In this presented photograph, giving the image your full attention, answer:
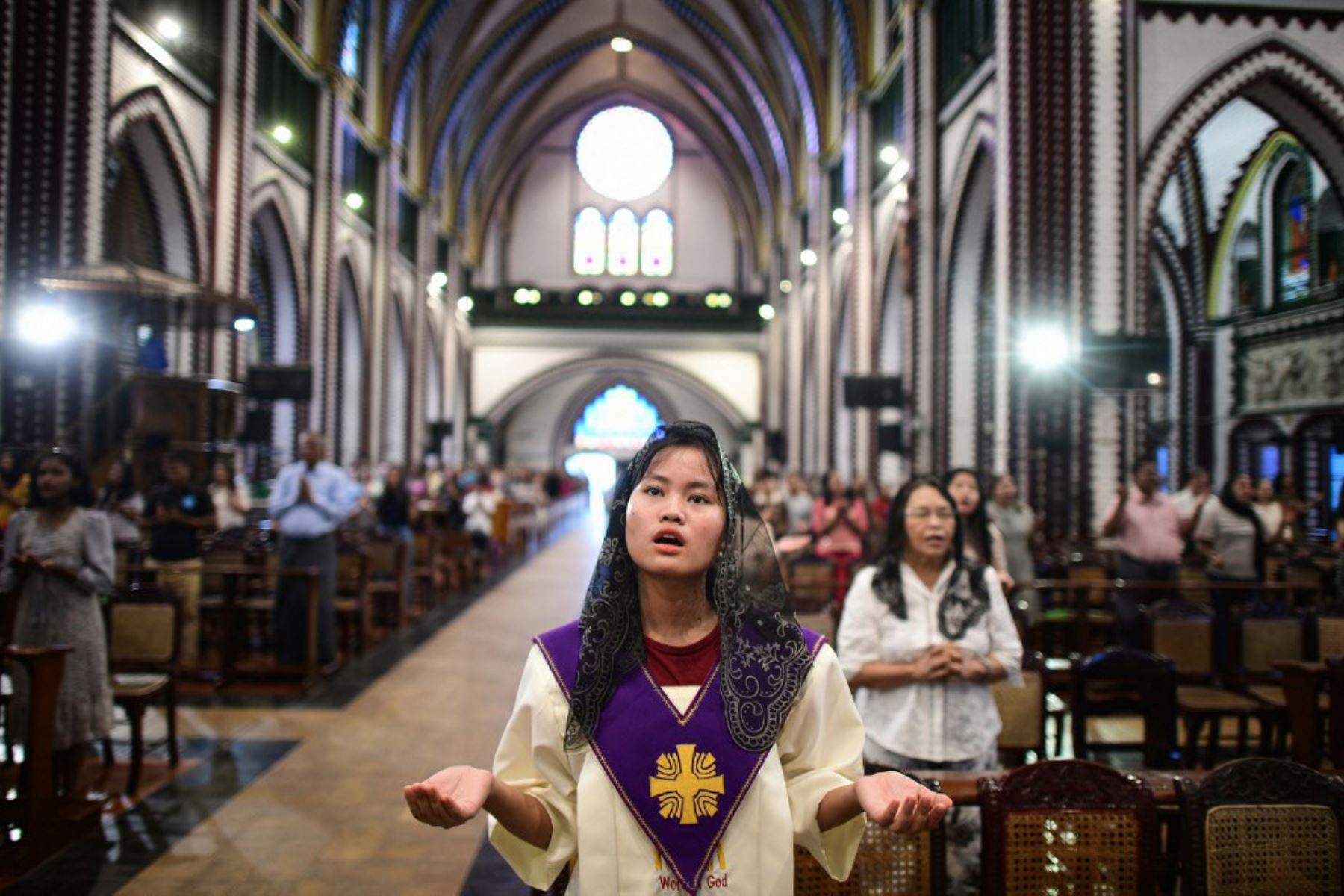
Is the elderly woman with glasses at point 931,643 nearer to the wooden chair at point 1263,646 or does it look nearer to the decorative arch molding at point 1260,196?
the wooden chair at point 1263,646

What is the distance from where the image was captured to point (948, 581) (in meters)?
3.51

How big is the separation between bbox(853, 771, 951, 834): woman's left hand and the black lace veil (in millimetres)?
247

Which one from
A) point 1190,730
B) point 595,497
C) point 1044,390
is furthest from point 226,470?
point 595,497

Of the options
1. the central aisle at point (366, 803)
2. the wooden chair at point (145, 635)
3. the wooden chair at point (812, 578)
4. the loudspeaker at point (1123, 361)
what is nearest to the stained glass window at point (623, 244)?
the loudspeaker at point (1123, 361)

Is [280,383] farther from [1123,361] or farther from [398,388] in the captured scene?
[398,388]

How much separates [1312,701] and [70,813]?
580cm

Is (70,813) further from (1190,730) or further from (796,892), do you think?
(1190,730)

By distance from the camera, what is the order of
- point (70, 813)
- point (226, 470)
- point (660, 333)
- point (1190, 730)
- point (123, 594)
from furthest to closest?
point (660, 333) < point (226, 470) < point (123, 594) < point (1190, 730) < point (70, 813)

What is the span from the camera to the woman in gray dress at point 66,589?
489cm

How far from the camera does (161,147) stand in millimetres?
13930

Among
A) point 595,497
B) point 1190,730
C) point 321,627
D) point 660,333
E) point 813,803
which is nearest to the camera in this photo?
point 813,803

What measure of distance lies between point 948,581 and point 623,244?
116 ft

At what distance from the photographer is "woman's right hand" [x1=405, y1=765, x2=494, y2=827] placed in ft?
5.48

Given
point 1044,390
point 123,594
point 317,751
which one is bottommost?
point 317,751
